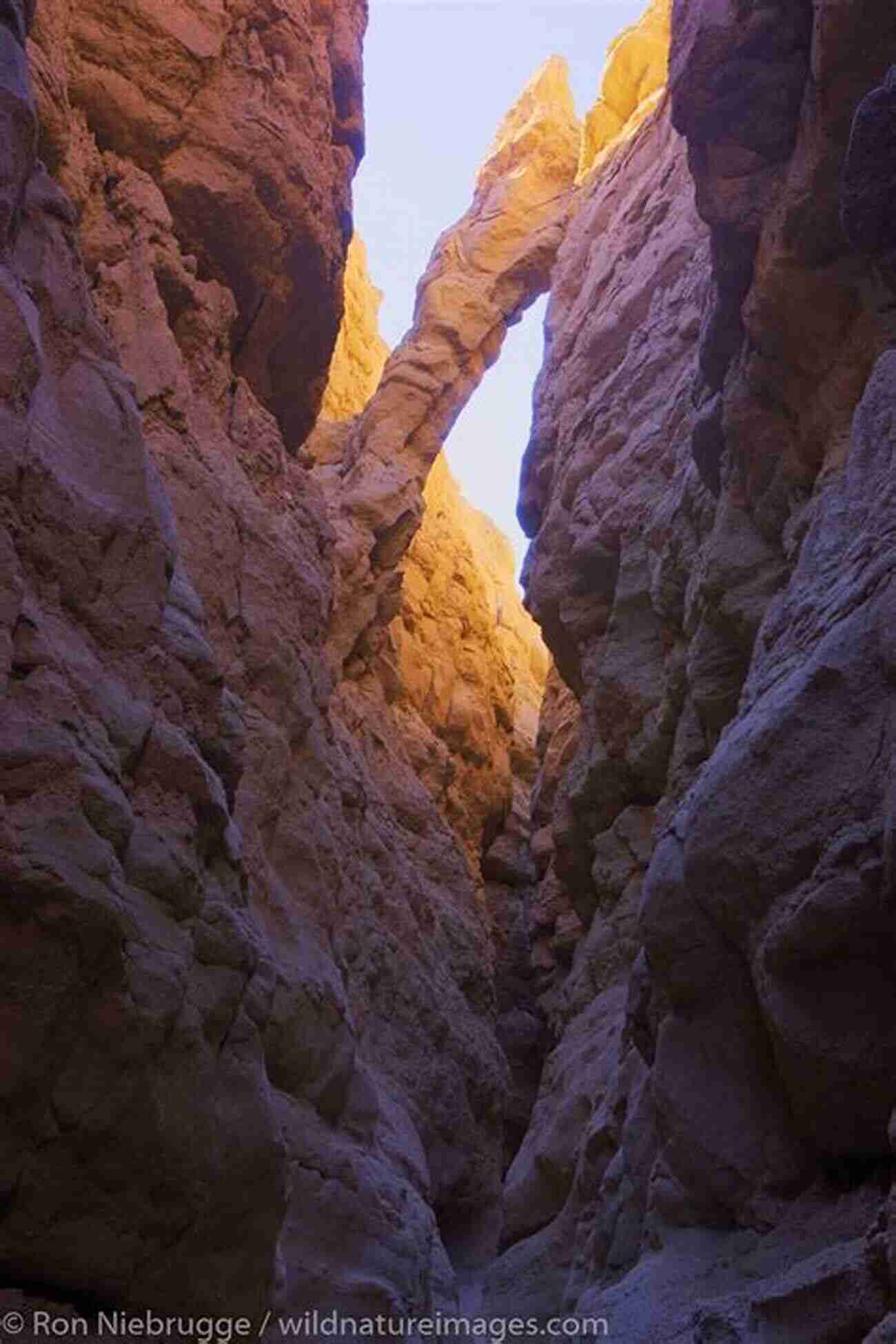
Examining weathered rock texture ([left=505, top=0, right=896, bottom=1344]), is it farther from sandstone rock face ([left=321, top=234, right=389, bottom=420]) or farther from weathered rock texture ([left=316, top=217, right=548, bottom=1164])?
sandstone rock face ([left=321, top=234, right=389, bottom=420])

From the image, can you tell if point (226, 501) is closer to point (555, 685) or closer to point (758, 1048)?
point (758, 1048)

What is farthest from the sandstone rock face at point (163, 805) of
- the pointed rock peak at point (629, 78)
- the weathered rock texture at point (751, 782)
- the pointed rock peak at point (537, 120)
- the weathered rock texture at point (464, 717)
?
the pointed rock peak at point (537, 120)

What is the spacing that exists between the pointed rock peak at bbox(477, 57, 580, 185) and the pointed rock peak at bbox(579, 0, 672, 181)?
2247mm

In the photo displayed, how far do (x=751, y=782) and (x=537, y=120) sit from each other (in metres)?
22.8

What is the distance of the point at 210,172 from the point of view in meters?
10.1

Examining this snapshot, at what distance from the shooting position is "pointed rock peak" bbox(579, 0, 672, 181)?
2283 cm

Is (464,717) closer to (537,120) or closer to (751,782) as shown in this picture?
(537,120)

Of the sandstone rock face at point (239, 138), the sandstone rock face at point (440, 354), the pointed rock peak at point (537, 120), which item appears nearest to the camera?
the sandstone rock face at point (239, 138)

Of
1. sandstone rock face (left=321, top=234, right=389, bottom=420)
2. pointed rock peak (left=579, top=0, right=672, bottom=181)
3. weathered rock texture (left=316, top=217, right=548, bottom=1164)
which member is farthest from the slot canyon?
sandstone rock face (left=321, top=234, right=389, bottom=420)

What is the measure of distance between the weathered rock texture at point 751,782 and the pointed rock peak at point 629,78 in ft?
28.3

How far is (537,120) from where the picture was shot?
26891 mm

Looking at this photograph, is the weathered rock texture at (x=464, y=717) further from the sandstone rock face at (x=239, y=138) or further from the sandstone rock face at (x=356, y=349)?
the sandstone rock face at (x=239, y=138)

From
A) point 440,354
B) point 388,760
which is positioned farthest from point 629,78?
point 388,760

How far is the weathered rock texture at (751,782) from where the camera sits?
639 cm
